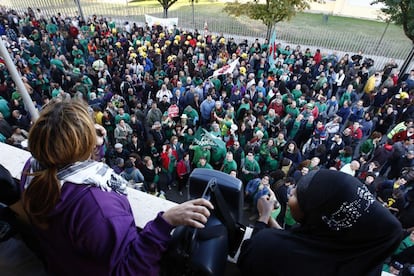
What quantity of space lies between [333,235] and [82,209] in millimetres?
1200

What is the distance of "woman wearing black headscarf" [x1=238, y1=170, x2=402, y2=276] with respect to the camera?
131 cm

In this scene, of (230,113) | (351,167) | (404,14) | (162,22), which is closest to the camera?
(351,167)

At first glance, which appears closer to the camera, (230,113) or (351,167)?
(351,167)

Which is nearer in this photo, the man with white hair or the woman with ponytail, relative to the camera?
the woman with ponytail

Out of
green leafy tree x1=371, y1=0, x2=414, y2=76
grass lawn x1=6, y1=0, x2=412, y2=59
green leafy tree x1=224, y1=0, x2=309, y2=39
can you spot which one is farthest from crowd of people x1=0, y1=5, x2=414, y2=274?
grass lawn x1=6, y1=0, x2=412, y2=59

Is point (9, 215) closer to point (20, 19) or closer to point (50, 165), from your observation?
point (50, 165)

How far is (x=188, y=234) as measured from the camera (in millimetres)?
1093

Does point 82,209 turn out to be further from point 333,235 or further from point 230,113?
point 230,113

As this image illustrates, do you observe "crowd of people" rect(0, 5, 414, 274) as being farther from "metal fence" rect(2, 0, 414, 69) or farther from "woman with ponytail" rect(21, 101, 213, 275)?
"metal fence" rect(2, 0, 414, 69)

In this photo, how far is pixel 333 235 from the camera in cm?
137

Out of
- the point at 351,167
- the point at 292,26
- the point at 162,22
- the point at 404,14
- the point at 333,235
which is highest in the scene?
the point at 333,235

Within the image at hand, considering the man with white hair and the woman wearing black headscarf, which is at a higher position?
the woman wearing black headscarf

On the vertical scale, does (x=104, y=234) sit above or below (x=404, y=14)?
above

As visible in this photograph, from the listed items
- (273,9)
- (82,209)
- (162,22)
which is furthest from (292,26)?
(82,209)
